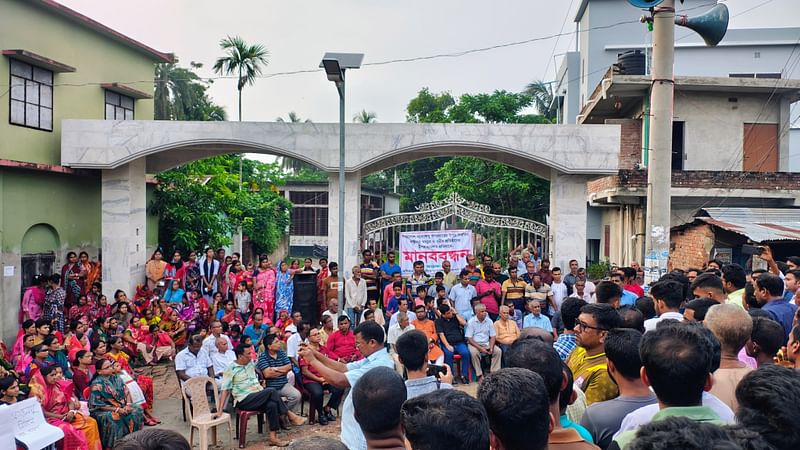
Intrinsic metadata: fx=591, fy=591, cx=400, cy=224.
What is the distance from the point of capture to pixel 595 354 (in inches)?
154

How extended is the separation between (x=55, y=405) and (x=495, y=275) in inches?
271

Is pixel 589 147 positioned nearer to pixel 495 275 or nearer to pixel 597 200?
pixel 495 275

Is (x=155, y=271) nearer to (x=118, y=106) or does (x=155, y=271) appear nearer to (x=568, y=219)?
(x=118, y=106)

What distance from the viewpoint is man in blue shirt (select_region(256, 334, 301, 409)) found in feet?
24.7

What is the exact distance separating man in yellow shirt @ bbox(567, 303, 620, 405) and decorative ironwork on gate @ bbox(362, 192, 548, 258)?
780cm

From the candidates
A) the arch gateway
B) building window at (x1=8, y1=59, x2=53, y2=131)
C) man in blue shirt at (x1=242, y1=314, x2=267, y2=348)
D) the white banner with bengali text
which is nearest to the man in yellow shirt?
man in blue shirt at (x1=242, y1=314, x2=267, y2=348)

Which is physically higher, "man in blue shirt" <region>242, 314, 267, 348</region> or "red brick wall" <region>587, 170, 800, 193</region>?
"red brick wall" <region>587, 170, 800, 193</region>

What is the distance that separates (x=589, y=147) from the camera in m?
10.7

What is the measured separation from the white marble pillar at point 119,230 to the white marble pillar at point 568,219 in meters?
8.28

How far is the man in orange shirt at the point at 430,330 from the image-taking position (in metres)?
8.90

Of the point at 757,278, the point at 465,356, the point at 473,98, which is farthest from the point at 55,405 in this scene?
the point at 473,98

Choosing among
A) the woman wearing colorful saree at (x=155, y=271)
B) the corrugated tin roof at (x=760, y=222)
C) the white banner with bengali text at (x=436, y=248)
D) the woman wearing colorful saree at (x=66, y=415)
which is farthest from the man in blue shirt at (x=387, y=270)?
the corrugated tin roof at (x=760, y=222)

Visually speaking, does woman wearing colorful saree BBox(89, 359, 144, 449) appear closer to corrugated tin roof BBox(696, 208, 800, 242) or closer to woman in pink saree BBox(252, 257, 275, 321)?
woman in pink saree BBox(252, 257, 275, 321)

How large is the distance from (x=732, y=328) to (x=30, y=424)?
6.10 m
